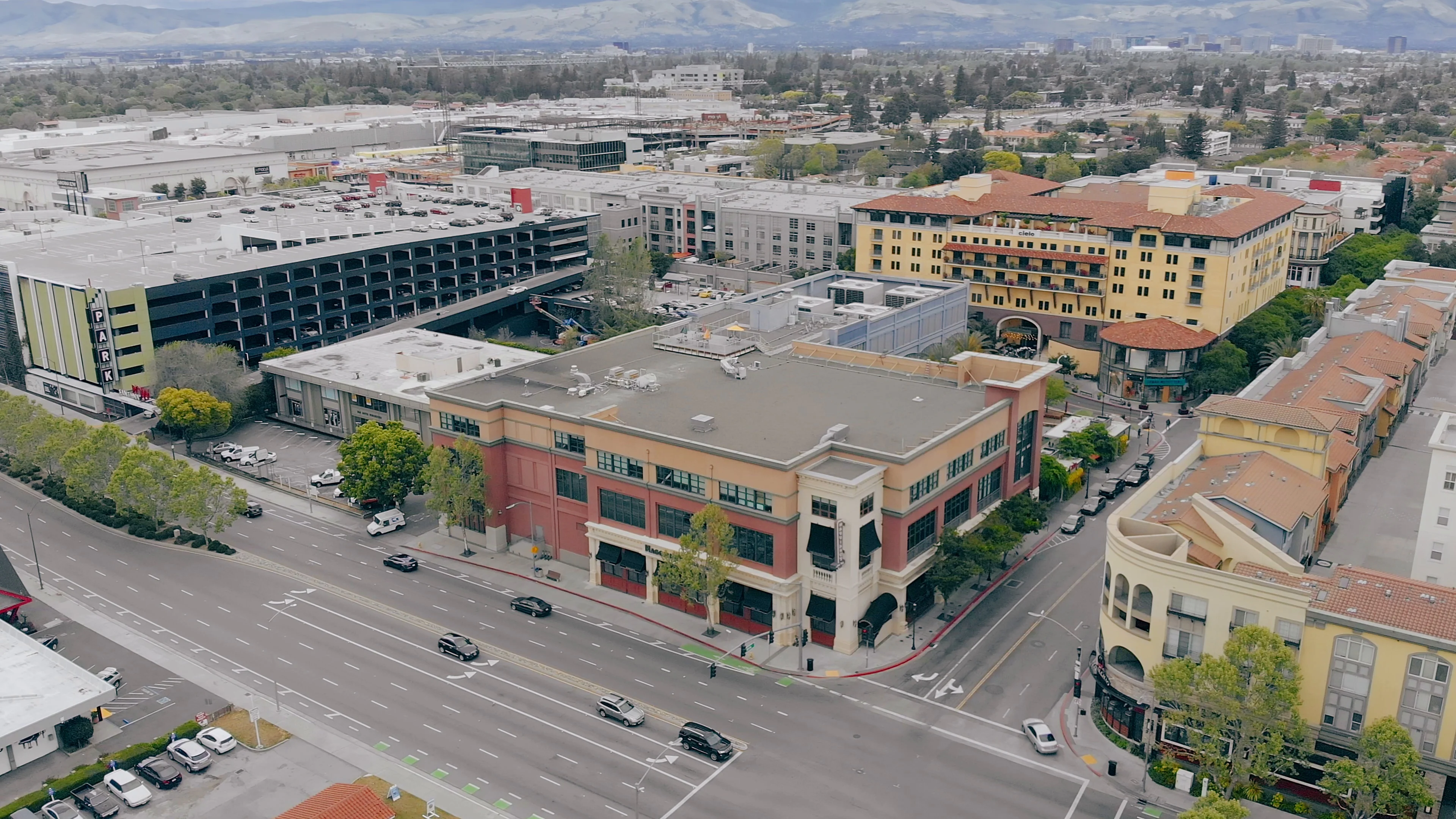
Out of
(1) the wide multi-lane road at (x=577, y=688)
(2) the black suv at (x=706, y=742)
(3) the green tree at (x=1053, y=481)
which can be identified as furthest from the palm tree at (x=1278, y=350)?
(2) the black suv at (x=706, y=742)

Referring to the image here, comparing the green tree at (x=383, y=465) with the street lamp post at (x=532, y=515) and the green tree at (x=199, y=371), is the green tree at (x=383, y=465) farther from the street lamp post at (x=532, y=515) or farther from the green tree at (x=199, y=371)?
the green tree at (x=199, y=371)

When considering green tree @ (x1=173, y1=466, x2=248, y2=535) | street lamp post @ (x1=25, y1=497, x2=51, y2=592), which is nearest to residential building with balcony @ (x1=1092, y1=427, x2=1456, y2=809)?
green tree @ (x1=173, y1=466, x2=248, y2=535)

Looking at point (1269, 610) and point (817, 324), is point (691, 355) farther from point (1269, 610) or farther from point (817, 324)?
point (1269, 610)

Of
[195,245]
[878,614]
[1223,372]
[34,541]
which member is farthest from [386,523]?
[1223,372]

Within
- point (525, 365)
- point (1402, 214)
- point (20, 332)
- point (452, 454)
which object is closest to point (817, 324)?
point (525, 365)

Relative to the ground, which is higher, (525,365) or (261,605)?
(525,365)
